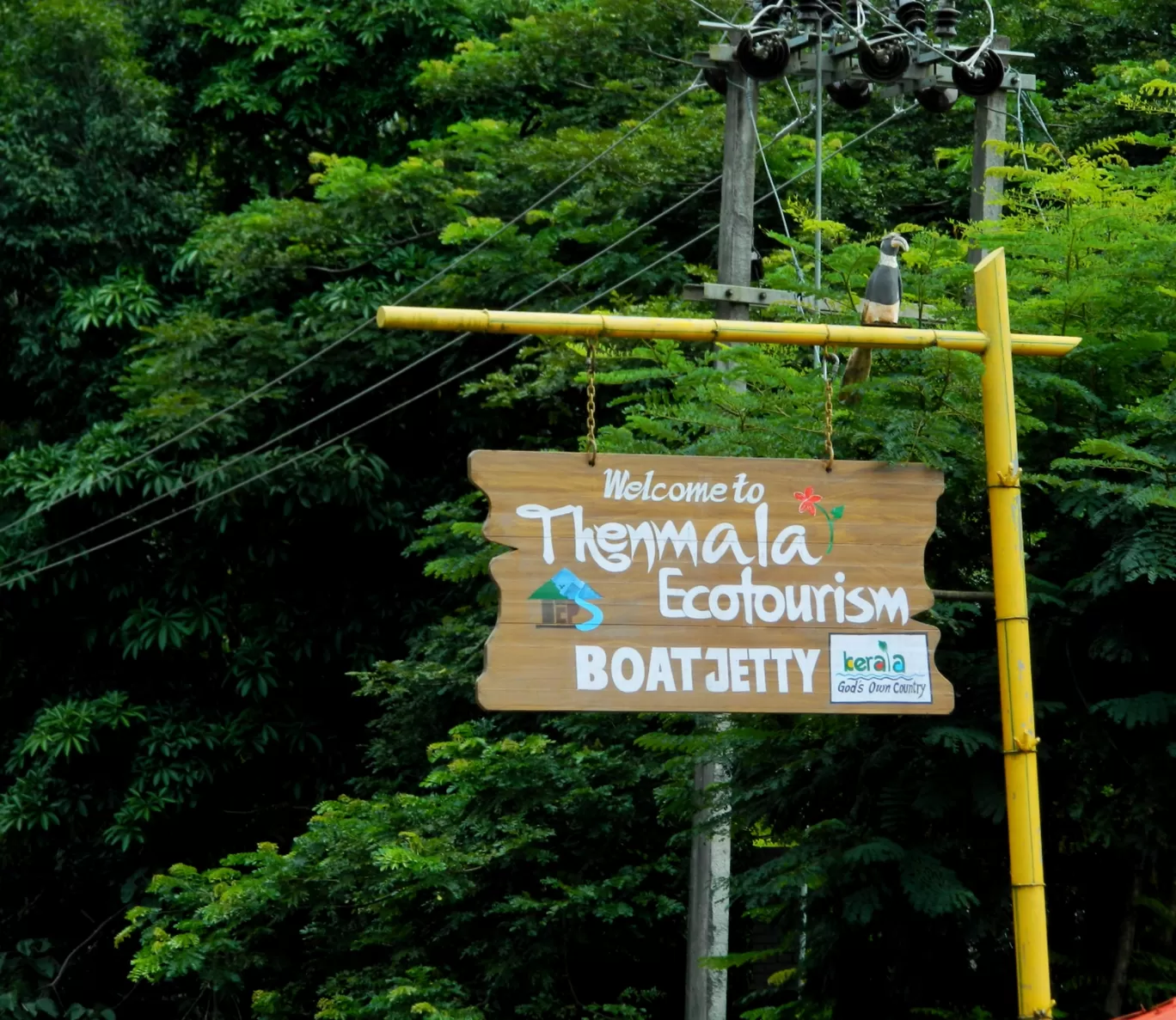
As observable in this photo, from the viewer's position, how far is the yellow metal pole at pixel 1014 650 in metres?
4.71

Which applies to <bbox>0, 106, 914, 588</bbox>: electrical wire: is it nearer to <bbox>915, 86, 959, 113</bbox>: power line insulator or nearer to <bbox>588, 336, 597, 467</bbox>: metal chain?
<bbox>915, 86, 959, 113</bbox>: power line insulator

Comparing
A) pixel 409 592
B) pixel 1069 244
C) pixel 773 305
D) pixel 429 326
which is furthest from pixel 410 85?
pixel 429 326

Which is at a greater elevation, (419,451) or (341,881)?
(419,451)

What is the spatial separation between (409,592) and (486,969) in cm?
596

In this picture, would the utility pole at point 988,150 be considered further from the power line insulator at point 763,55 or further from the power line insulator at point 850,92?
the power line insulator at point 763,55

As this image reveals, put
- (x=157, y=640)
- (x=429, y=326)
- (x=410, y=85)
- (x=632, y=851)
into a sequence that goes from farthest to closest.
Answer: (x=410, y=85)
(x=157, y=640)
(x=632, y=851)
(x=429, y=326)

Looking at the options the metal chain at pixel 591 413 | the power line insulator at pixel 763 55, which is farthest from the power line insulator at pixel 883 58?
the metal chain at pixel 591 413

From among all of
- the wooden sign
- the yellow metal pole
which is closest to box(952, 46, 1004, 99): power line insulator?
the yellow metal pole

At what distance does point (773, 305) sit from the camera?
912cm

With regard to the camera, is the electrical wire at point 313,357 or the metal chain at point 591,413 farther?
the electrical wire at point 313,357

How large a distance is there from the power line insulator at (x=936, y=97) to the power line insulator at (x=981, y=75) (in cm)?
34

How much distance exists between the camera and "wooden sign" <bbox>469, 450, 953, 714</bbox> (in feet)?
14.2

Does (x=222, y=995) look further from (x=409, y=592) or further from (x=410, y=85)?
(x=410, y=85)

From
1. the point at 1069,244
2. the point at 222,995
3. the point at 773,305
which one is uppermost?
the point at 773,305
